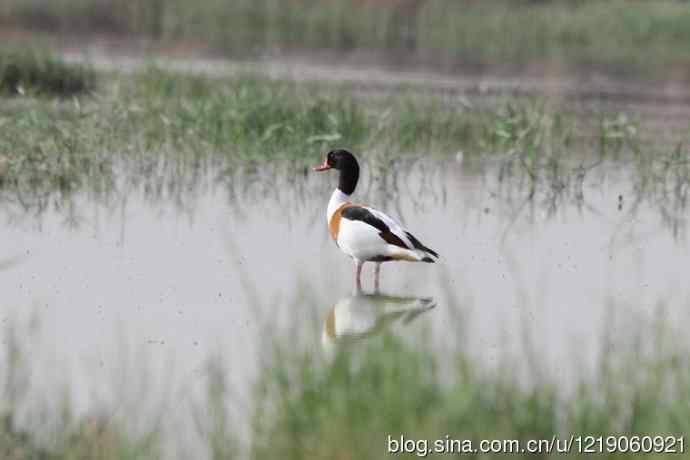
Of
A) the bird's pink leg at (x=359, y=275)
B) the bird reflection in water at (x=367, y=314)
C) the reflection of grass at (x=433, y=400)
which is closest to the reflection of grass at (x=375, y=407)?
the reflection of grass at (x=433, y=400)

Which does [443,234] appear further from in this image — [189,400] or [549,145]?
[189,400]

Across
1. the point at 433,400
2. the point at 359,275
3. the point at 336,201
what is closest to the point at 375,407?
the point at 433,400

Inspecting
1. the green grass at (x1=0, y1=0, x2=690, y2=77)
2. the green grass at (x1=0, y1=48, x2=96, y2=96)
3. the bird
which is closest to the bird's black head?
the bird

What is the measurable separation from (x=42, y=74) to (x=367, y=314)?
1168 centimetres

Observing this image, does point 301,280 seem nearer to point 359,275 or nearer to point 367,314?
point 367,314

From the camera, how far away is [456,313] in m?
5.70

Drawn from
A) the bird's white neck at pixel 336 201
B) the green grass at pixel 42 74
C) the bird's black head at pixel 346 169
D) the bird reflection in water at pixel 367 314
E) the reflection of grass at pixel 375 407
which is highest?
the green grass at pixel 42 74

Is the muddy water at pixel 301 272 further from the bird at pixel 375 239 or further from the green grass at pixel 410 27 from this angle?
the green grass at pixel 410 27

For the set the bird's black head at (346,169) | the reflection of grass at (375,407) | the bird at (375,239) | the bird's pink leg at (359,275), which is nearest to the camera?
the reflection of grass at (375,407)

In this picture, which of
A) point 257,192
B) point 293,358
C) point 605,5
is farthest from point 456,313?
point 605,5

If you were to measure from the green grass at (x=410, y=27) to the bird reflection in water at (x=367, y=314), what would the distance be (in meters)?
21.1

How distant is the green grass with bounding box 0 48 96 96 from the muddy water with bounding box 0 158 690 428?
5.92m

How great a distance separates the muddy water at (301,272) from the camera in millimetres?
7465

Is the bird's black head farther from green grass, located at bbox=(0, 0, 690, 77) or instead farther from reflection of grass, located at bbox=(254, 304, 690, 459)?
green grass, located at bbox=(0, 0, 690, 77)
